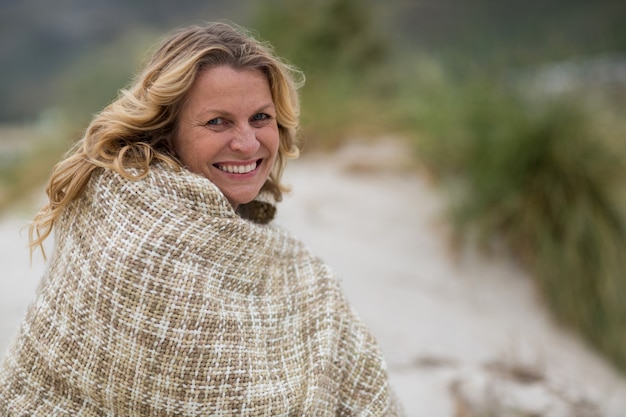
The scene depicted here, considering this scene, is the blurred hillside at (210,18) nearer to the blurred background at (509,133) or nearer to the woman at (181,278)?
the blurred background at (509,133)

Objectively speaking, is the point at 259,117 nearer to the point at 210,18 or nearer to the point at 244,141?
the point at 244,141

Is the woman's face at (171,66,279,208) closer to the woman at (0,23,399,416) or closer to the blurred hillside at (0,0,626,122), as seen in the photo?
the woman at (0,23,399,416)


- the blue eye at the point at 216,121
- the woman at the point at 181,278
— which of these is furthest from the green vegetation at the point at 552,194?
the blue eye at the point at 216,121

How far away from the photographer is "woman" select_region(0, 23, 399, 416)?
1.91 meters

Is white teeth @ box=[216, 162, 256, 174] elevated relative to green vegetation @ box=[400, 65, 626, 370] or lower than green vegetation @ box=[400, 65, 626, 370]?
lower

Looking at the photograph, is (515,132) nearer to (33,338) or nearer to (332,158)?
Answer: (332,158)

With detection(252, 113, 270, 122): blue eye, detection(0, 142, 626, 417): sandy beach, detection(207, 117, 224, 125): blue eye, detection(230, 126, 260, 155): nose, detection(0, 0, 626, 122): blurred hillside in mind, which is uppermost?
detection(0, 0, 626, 122): blurred hillside

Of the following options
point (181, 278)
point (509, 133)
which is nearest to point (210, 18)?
point (509, 133)

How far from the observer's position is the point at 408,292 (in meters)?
5.38

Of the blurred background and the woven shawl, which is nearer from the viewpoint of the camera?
the woven shawl

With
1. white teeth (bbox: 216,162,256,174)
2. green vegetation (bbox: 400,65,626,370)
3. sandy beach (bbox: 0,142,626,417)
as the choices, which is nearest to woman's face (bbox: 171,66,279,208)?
white teeth (bbox: 216,162,256,174)

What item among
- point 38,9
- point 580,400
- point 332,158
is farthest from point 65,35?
point 580,400

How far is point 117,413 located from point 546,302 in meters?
4.05

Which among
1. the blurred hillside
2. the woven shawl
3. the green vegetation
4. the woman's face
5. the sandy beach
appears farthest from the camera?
the blurred hillside
